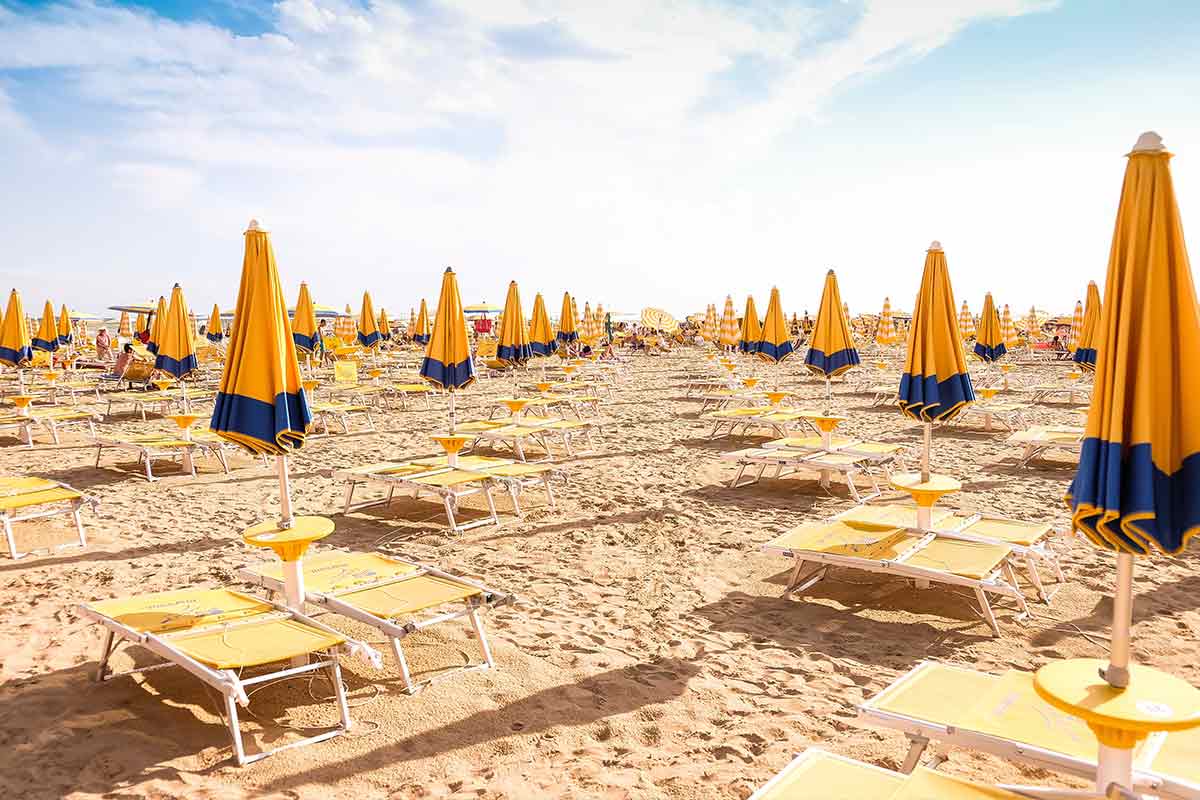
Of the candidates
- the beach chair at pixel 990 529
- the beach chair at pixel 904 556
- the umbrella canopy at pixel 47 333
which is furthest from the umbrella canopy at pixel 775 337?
the umbrella canopy at pixel 47 333

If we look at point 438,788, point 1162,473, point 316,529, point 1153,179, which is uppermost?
point 1153,179

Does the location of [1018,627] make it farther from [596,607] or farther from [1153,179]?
[1153,179]

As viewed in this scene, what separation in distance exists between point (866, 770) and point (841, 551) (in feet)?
9.21

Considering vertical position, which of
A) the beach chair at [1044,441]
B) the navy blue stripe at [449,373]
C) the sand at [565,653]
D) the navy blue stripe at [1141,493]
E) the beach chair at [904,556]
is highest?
the navy blue stripe at [449,373]

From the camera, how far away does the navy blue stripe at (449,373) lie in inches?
318

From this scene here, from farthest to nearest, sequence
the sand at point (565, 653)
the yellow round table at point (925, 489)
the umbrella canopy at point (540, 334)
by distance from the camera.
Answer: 1. the umbrella canopy at point (540, 334)
2. the yellow round table at point (925, 489)
3. the sand at point (565, 653)

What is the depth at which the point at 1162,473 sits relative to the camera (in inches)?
92.8

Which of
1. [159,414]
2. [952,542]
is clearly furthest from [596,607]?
[159,414]

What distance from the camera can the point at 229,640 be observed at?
155 inches

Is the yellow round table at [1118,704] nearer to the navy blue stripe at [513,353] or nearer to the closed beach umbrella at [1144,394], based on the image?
the closed beach umbrella at [1144,394]

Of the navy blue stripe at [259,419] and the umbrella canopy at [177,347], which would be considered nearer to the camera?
the navy blue stripe at [259,419]

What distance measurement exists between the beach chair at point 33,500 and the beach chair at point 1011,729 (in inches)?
263

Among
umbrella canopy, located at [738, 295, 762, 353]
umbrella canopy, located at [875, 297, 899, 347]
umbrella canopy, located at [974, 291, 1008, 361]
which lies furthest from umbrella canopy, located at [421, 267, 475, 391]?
umbrella canopy, located at [875, 297, 899, 347]

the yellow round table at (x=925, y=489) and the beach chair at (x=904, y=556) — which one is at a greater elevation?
the yellow round table at (x=925, y=489)
